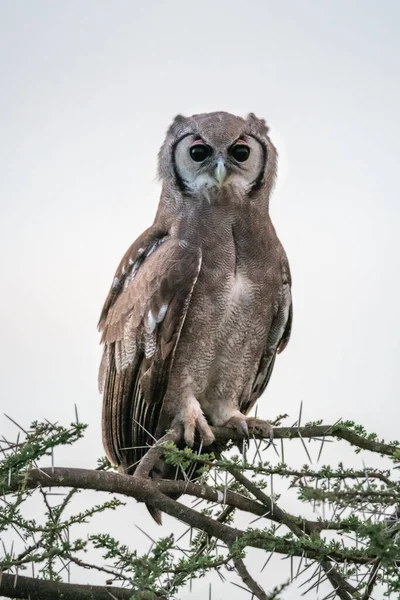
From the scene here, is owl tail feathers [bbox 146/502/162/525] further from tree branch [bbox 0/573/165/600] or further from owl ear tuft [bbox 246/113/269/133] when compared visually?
owl ear tuft [bbox 246/113/269/133]

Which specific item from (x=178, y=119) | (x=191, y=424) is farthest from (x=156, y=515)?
(x=178, y=119)

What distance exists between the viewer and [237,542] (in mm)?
3992

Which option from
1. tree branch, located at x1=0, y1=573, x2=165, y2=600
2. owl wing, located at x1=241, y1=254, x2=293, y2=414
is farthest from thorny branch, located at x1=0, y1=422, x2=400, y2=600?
owl wing, located at x1=241, y1=254, x2=293, y2=414

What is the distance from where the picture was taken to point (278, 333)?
250 inches

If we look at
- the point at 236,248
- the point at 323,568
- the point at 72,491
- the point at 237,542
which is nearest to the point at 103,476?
the point at 72,491

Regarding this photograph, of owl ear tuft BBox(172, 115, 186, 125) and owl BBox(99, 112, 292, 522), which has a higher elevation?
owl ear tuft BBox(172, 115, 186, 125)

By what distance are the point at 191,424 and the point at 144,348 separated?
0.58 m

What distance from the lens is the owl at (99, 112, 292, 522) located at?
224 inches

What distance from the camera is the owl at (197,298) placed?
5.70 metres

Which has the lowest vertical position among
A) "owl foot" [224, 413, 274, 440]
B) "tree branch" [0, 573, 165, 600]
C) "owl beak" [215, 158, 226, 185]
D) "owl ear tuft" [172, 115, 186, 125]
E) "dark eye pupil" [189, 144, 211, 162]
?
"tree branch" [0, 573, 165, 600]

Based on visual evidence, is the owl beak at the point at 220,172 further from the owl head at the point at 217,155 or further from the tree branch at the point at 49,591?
the tree branch at the point at 49,591

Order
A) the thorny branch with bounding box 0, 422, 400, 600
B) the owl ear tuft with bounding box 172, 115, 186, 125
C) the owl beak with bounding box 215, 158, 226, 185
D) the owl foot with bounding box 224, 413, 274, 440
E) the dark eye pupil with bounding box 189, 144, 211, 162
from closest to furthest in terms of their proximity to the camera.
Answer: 1. the thorny branch with bounding box 0, 422, 400, 600
2. the owl foot with bounding box 224, 413, 274, 440
3. the owl beak with bounding box 215, 158, 226, 185
4. the dark eye pupil with bounding box 189, 144, 211, 162
5. the owl ear tuft with bounding box 172, 115, 186, 125

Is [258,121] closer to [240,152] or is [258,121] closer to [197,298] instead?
[240,152]

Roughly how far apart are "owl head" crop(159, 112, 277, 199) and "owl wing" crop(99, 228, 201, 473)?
477mm
